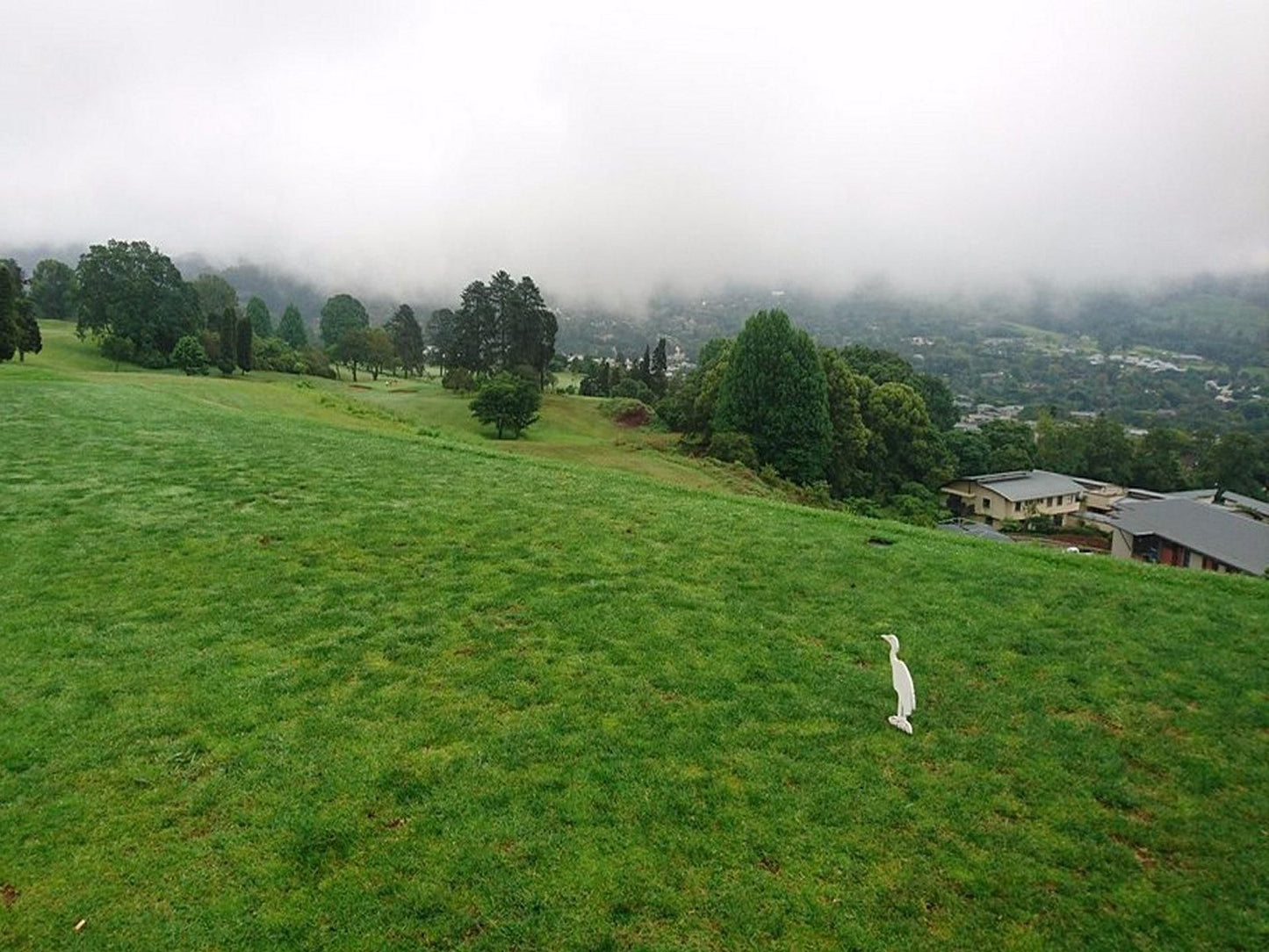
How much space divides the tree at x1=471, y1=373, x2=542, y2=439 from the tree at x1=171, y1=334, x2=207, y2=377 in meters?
26.1

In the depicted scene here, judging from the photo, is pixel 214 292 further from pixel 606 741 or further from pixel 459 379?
pixel 606 741

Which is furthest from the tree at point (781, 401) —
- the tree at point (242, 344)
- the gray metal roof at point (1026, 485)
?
the tree at point (242, 344)

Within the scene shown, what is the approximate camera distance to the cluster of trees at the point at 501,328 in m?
63.5

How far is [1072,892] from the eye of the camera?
202 inches

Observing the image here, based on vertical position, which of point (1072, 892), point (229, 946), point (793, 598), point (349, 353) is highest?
point (349, 353)

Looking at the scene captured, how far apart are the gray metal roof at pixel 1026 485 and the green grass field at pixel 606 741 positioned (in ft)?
190

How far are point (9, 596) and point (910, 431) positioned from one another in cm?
5681

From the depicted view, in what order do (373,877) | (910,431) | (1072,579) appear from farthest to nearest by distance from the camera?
1. (910,431)
2. (1072,579)
3. (373,877)

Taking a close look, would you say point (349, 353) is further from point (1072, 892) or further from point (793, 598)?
point (1072, 892)

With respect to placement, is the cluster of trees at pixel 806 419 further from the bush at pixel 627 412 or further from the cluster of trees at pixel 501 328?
the cluster of trees at pixel 501 328

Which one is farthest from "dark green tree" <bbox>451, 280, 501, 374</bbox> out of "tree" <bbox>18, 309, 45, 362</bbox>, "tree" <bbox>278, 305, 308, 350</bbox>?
"tree" <bbox>278, 305, 308, 350</bbox>

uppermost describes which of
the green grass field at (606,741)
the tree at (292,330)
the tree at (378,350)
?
the tree at (292,330)

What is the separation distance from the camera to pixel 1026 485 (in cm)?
6575

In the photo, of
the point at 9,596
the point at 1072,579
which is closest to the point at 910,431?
the point at 1072,579
